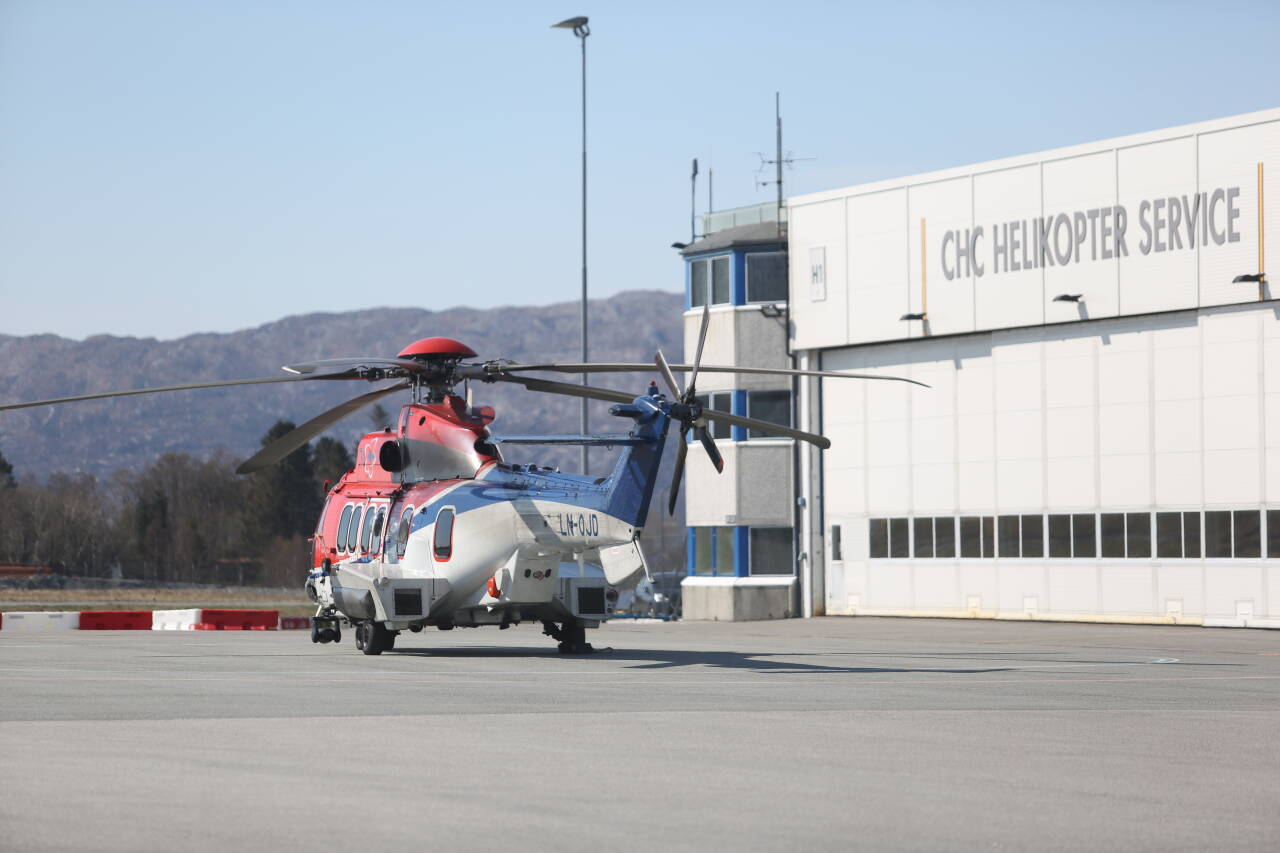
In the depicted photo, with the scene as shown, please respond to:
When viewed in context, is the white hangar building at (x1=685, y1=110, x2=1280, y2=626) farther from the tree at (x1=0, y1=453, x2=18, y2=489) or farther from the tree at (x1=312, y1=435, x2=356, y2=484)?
the tree at (x1=0, y1=453, x2=18, y2=489)

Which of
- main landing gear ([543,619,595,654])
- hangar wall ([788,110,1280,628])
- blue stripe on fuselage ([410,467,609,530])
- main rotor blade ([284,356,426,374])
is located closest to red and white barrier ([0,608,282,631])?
hangar wall ([788,110,1280,628])

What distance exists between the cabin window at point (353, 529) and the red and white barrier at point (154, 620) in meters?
14.6

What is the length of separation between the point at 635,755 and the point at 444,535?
47.9ft

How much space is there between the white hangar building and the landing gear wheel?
21.2 metres

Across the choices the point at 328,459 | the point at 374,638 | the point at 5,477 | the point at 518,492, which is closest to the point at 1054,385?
the point at 518,492

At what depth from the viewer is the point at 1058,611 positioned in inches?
1767

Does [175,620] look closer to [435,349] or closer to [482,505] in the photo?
[435,349]

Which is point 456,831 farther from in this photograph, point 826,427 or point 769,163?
point 769,163

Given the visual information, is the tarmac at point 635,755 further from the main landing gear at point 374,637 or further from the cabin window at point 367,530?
the cabin window at point 367,530

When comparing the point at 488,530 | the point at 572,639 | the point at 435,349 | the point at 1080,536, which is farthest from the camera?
the point at 1080,536

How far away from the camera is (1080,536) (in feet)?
145

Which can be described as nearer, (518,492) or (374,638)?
(518,492)

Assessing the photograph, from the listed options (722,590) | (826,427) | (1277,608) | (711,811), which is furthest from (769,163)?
(711,811)

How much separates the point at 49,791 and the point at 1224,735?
10.7 m
